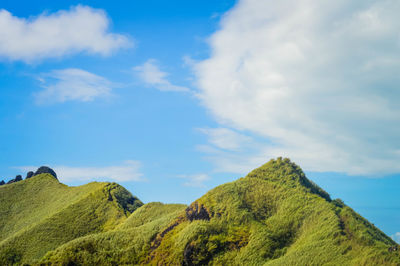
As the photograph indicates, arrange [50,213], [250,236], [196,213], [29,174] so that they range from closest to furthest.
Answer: [250,236] → [196,213] → [50,213] → [29,174]

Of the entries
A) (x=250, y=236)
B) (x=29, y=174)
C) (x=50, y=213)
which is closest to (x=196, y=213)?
(x=250, y=236)

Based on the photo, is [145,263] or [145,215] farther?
[145,215]

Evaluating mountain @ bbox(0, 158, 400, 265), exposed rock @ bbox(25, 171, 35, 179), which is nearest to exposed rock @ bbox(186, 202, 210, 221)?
mountain @ bbox(0, 158, 400, 265)

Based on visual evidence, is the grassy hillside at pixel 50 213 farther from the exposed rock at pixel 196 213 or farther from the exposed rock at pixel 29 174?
the exposed rock at pixel 196 213

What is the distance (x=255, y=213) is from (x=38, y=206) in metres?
50.1

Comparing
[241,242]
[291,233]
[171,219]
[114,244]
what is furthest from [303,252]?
[114,244]

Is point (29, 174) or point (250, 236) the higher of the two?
point (29, 174)

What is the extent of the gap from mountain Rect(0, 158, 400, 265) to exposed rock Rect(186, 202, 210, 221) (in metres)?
0.12

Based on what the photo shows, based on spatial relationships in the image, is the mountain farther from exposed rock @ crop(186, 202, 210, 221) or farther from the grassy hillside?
the grassy hillside

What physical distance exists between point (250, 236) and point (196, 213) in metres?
7.37

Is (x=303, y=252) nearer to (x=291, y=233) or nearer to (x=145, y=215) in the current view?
(x=291, y=233)

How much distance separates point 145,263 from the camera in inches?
1399

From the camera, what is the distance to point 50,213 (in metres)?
60.6

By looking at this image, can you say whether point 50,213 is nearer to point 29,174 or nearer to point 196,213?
point 196,213
